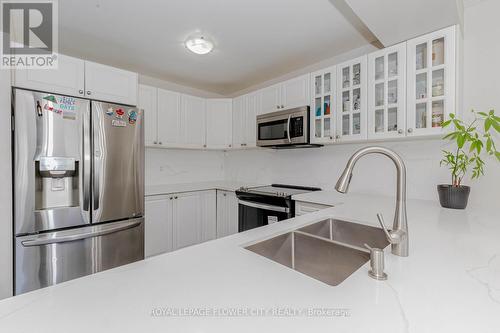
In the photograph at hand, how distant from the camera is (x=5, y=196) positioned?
62.4 inches

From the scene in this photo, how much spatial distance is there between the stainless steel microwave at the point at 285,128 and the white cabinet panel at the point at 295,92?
10 cm

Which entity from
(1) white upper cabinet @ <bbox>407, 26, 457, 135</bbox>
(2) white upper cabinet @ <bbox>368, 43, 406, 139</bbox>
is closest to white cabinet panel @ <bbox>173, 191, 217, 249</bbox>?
(2) white upper cabinet @ <bbox>368, 43, 406, 139</bbox>

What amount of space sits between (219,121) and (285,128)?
4.06 feet

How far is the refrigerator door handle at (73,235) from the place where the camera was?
1.69 metres

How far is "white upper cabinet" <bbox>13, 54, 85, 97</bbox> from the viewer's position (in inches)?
69.3

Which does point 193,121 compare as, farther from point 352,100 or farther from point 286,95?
point 352,100

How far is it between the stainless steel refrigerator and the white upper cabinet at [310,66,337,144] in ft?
5.74

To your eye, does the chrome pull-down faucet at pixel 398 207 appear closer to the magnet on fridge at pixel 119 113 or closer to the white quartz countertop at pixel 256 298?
the white quartz countertop at pixel 256 298

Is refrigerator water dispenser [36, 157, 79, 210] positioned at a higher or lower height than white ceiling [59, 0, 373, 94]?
lower

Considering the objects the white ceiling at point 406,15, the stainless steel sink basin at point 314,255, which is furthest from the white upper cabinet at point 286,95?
the stainless steel sink basin at point 314,255

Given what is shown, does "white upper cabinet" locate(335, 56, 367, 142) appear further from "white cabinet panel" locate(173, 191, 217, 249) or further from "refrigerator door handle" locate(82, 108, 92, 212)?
"refrigerator door handle" locate(82, 108, 92, 212)

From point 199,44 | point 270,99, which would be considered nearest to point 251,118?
point 270,99

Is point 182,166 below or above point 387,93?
below

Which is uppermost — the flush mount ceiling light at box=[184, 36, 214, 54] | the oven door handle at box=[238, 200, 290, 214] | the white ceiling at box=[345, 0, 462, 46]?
the flush mount ceiling light at box=[184, 36, 214, 54]
